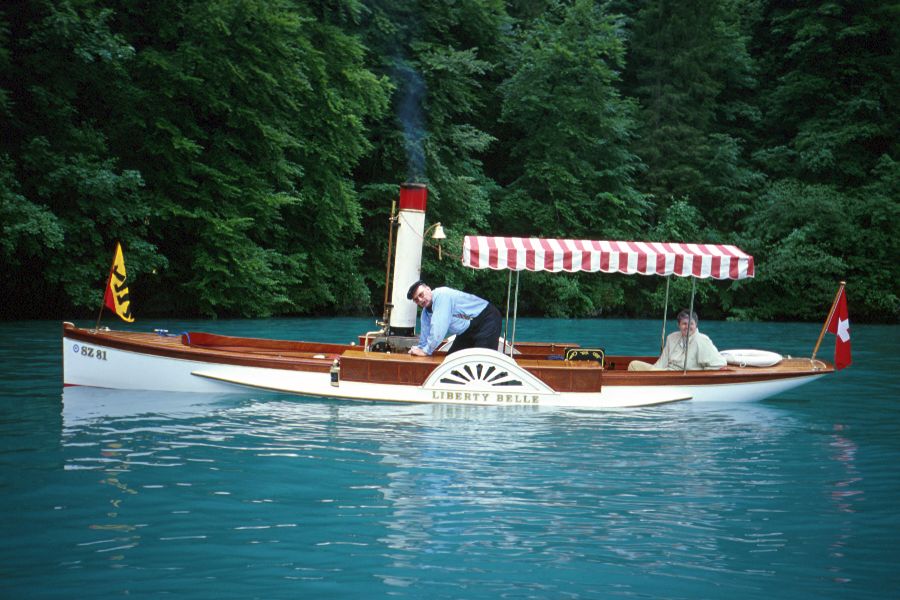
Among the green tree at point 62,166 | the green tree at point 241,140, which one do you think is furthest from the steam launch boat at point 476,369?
the green tree at point 241,140

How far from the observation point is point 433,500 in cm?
721

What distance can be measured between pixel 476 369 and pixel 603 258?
6.94 ft

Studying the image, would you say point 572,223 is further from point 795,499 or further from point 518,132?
point 795,499

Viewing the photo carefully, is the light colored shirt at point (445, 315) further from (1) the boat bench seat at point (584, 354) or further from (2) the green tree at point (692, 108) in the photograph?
(2) the green tree at point (692, 108)

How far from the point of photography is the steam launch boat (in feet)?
38.5

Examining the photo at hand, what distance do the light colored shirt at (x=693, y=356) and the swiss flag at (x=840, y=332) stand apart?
1457 millimetres

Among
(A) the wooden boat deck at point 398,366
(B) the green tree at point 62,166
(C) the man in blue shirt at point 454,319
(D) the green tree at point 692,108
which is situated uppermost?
(D) the green tree at point 692,108

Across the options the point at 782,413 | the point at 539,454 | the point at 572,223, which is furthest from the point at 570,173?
the point at 539,454

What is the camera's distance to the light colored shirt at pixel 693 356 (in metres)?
12.9

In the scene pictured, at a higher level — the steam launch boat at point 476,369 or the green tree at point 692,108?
the green tree at point 692,108

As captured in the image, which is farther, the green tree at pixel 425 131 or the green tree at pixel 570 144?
the green tree at pixel 570 144

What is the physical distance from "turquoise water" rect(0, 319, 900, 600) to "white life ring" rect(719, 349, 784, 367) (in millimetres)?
1050

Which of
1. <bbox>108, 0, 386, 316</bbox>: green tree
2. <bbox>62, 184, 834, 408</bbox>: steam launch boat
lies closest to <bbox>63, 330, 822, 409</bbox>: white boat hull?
<bbox>62, 184, 834, 408</bbox>: steam launch boat

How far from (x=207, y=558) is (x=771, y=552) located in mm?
3633
